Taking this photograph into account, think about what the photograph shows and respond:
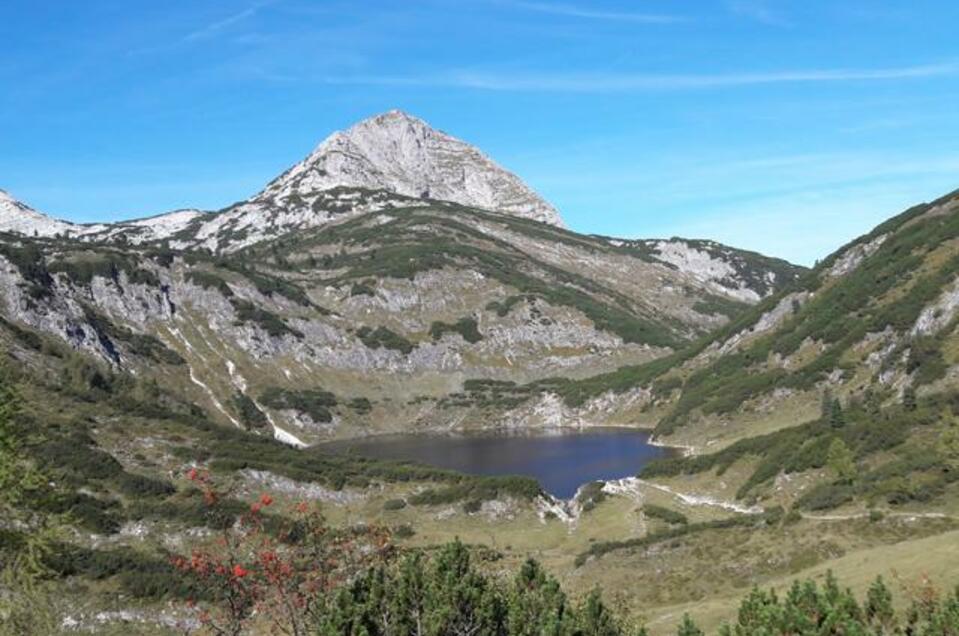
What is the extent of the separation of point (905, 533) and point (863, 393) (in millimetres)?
65182

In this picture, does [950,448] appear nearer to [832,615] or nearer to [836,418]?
[836,418]

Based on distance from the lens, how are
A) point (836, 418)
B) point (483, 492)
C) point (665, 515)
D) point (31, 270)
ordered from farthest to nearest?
point (31, 270) < point (836, 418) < point (483, 492) < point (665, 515)

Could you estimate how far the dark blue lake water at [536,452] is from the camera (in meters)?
130

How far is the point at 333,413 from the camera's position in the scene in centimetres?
19575

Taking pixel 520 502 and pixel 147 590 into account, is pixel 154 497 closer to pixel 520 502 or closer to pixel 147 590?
pixel 147 590

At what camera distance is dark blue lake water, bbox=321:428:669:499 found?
13011 centimetres

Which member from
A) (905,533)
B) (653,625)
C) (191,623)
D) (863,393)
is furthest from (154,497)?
(863,393)

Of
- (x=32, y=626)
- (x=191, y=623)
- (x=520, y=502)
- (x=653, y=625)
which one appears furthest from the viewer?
(x=520, y=502)

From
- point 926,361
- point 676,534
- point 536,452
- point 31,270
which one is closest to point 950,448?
point 676,534

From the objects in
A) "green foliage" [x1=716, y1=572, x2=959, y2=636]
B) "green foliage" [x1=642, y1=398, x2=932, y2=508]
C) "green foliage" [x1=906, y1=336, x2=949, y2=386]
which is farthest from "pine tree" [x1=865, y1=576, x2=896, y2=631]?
"green foliage" [x1=906, y1=336, x2=949, y2=386]

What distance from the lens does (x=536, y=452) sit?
153750 mm

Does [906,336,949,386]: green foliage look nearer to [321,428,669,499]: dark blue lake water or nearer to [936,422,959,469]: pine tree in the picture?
[936,422,959,469]: pine tree

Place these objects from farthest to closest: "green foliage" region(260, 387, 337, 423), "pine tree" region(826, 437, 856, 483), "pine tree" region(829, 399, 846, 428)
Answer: "green foliage" region(260, 387, 337, 423)
"pine tree" region(829, 399, 846, 428)
"pine tree" region(826, 437, 856, 483)

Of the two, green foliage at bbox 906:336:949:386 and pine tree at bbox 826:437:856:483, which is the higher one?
green foliage at bbox 906:336:949:386
